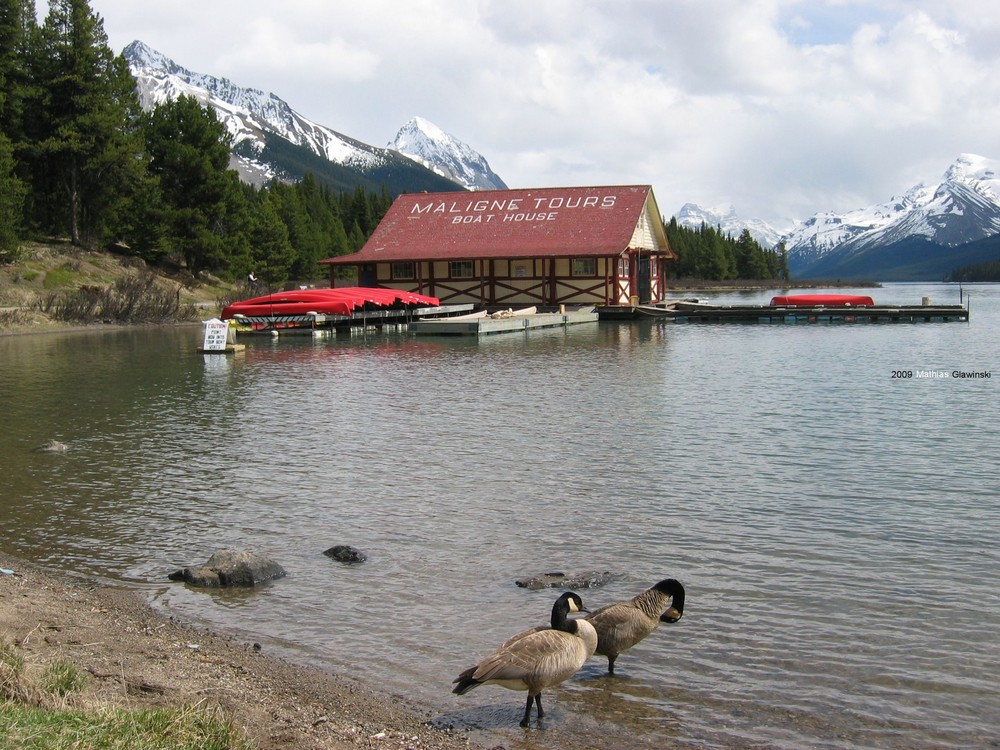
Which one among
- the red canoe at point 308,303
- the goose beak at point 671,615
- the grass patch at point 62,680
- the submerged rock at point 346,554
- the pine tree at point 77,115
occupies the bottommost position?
the submerged rock at point 346,554

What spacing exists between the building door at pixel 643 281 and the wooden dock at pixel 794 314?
5.97 metres

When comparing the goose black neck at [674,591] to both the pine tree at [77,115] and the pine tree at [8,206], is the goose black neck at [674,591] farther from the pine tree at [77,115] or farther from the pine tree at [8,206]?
the pine tree at [77,115]

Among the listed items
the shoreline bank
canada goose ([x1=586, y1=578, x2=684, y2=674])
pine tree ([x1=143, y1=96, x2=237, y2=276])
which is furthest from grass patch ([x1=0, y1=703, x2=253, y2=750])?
pine tree ([x1=143, y1=96, x2=237, y2=276])

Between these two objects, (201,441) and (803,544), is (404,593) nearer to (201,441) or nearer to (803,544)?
(803,544)

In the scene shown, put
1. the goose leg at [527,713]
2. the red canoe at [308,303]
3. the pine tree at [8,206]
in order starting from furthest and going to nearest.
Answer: the pine tree at [8,206], the red canoe at [308,303], the goose leg at [527,713]

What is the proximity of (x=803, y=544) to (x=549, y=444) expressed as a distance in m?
6.53

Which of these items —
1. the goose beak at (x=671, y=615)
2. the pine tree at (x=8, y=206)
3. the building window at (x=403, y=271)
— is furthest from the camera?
the building window at (x=403, y=271)

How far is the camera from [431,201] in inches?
2539

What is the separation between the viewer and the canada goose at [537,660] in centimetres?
652

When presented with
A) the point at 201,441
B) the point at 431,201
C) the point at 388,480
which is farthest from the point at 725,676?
the point at 431,201

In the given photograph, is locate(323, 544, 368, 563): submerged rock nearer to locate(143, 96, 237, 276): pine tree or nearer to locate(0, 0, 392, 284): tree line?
locate(0, 0, 392, 284): tree line

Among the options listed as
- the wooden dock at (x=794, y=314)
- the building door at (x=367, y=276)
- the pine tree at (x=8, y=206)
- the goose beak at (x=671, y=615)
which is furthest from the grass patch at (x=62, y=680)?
the building door at (x=367, y=276)

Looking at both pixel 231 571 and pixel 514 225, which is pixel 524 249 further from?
pixel 231 571

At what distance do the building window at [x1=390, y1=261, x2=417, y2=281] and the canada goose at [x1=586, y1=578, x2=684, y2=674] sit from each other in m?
51.8
